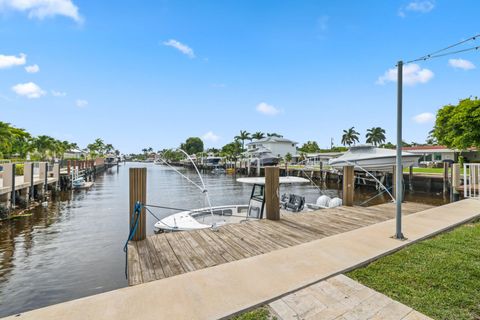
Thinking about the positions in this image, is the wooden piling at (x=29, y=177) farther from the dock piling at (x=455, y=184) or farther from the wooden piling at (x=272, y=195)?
the dock piling at (x=455, y=184)

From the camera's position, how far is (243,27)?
60.3 feet

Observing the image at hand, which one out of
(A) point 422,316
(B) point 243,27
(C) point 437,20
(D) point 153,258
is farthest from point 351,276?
(B) point 243,27

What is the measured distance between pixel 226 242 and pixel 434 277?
384 cm

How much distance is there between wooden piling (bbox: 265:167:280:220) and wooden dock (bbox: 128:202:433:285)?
0.28 meters

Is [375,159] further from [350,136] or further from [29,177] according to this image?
[350,136]

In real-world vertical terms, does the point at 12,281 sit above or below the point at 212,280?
below

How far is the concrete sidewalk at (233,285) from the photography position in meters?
3.18

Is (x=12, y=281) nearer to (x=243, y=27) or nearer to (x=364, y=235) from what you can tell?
(x=364, y=235)

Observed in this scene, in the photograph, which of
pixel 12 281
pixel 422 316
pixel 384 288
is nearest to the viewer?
pixel 422 316

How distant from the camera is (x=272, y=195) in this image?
7.97m

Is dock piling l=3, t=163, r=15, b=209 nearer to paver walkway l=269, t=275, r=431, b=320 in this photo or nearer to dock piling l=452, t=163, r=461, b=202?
paver walkway l=269, t=275, r=431, b=320

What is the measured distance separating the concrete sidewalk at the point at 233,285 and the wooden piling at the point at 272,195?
2.09 metres

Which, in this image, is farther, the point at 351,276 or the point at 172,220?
the point at 172,220

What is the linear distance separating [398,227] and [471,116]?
24124 millimetres
